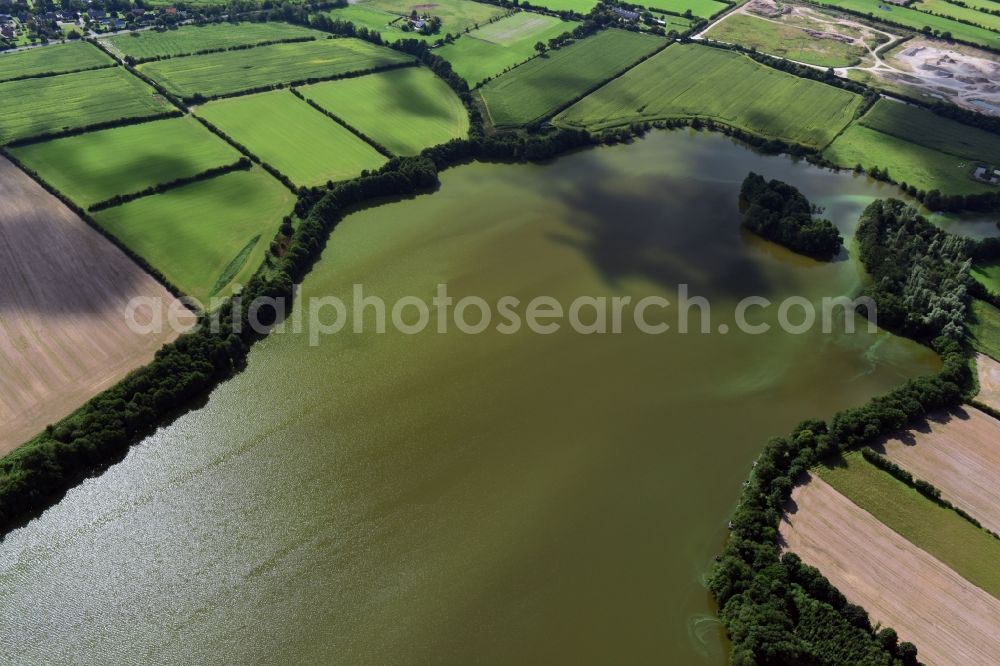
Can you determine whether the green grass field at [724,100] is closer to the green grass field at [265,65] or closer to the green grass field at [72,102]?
the green grass field at [265,65]

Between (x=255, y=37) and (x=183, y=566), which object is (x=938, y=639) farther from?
(x=255, y=37)

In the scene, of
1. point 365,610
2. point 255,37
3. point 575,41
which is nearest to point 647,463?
point 365,610

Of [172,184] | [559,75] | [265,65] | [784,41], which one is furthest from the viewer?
[784,41]

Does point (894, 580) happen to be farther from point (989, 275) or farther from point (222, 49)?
point (222, 49)

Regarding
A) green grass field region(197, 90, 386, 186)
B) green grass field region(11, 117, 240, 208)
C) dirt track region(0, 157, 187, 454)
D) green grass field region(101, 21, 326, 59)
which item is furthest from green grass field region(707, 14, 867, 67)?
dirt track region(0, 157, 187, 454)

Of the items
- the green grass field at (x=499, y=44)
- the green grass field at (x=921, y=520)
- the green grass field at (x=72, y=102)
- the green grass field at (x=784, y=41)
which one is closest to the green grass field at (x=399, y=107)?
the green grass field at (x=499, y=44)

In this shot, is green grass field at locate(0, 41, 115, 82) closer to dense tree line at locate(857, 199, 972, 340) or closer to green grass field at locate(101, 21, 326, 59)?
green grass field at locate(101, 21, 326, 59)

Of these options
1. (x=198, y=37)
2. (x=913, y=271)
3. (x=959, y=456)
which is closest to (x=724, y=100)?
(x=913, y=271)
